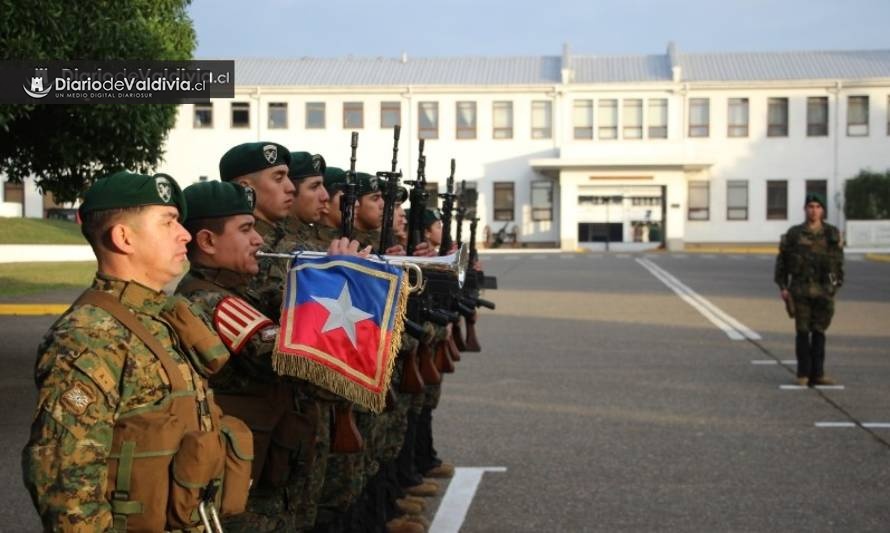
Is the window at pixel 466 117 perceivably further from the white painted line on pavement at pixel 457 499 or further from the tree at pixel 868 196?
the white painted line on pavement at pixel 457 499

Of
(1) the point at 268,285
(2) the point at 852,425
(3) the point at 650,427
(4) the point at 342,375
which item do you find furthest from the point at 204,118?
(4) the point at 342,375

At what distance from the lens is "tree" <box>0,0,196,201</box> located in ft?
36.3

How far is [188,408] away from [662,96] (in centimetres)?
6223

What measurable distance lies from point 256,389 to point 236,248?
488 millimetres

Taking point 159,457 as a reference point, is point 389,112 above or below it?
above

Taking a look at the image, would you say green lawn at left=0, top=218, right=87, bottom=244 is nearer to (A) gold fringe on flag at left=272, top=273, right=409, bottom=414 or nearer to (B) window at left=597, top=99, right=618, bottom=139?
(B) window at left=597, top=99, right=618, bottom=139

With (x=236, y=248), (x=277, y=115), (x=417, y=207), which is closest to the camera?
(x=236, y=248)

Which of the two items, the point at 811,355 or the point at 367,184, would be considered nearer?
the point at 367,184

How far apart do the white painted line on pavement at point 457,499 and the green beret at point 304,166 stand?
2042mm

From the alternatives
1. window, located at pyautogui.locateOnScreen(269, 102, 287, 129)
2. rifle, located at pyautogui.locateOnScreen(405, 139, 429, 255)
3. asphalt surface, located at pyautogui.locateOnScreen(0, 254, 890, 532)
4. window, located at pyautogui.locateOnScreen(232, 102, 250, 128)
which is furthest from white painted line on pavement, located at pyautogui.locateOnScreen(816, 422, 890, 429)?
window, located at pyautogui.locateOnScreen(232, 102, 250, 128)

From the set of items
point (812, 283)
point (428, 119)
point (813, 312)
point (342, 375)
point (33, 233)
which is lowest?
point (813, 312)

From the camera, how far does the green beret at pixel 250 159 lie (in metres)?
5.10

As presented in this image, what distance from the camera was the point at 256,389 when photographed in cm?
418

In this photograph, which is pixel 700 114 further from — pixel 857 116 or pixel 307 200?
pixel 307 200
